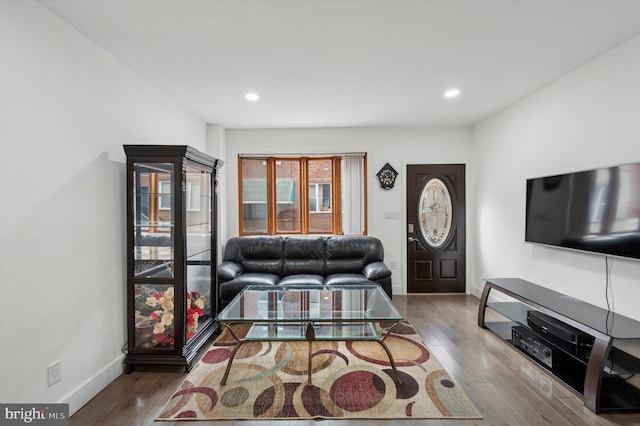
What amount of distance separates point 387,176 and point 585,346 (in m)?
2.97

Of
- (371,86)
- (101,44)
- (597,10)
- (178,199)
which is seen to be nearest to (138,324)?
(178,199)

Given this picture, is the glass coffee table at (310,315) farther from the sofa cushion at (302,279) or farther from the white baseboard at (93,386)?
the white baseboard at (93,386)

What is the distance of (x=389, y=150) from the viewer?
182 inches

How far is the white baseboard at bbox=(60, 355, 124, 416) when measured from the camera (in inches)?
78.5

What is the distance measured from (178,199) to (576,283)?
3.60m

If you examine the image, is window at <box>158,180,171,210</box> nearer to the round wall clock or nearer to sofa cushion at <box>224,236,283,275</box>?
sofa cushion at <box>224,236,283,275</box>

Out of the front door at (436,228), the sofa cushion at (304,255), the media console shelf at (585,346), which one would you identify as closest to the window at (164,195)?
the sofa cushion at (304,255)

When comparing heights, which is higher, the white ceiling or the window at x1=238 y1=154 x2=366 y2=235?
the white ceiling

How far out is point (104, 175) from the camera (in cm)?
232

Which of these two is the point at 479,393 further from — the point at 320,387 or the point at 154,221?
the point at 154,221

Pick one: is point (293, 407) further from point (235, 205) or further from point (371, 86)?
point (235, 205)

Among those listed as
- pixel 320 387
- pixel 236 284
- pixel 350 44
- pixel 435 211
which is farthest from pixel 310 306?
pixel 435 211

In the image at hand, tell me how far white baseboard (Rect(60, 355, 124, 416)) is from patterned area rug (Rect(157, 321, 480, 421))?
0.59m

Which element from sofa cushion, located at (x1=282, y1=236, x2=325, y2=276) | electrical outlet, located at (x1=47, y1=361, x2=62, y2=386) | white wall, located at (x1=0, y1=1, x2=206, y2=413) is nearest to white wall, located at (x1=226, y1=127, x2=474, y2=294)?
sofa cushion, located at (x1=282, y1=236, x2=325, y2=276)
